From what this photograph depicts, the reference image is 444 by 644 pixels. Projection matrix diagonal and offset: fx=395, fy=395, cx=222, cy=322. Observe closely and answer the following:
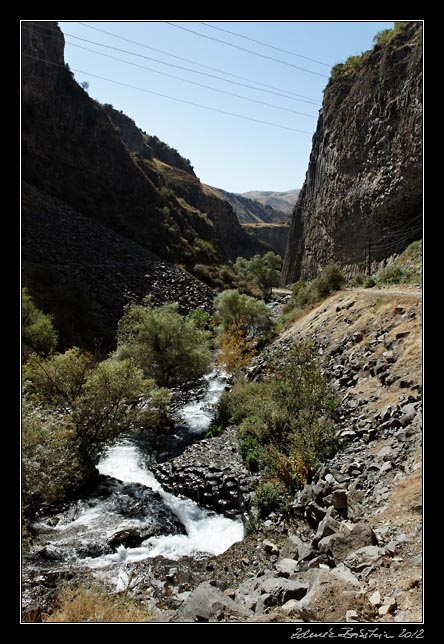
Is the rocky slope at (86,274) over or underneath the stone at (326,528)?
over

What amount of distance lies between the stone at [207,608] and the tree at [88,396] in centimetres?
763

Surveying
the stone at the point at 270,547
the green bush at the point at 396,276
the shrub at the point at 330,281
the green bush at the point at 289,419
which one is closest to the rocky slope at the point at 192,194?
the shrub at the point at 330,281

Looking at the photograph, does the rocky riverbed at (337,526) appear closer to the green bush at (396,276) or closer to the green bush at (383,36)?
the green bush at (396,276)

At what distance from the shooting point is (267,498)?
32.8 ft

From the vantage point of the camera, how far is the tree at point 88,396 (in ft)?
41.5

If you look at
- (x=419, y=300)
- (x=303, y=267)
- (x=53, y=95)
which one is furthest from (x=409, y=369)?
(x=53, y=95)

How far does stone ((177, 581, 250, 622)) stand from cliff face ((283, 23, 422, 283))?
2895 cm

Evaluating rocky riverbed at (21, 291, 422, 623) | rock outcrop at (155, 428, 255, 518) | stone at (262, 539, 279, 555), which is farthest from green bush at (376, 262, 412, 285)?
stone at (262, 539, 279, 555)

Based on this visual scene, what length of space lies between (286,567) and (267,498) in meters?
2.95

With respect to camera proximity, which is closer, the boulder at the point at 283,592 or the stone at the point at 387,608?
the stone at the point at 387,608

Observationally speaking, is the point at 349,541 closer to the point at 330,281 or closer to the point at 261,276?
the point at 330,281

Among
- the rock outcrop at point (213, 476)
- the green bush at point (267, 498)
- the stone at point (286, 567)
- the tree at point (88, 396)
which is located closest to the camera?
the stone at point (286, 567)

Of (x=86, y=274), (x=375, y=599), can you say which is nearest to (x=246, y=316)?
(x=86, y=274)

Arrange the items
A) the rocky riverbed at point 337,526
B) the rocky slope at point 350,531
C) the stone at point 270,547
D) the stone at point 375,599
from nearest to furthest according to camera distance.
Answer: the stone at point 375,599 < the rocky slope at point 350,531 < the rocky riverbed at point 337,526 < the stone at point 270,547
